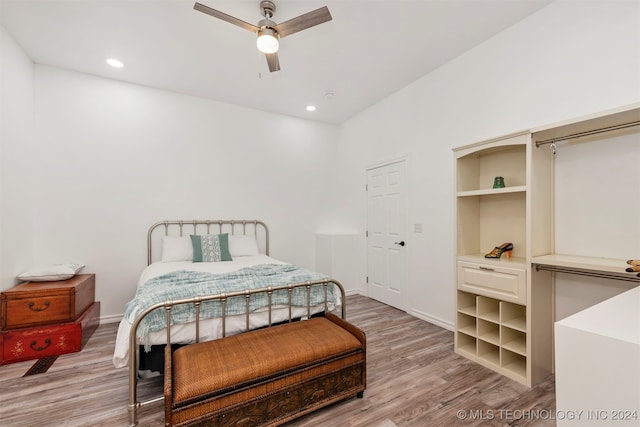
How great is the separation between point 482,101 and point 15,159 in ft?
15.5

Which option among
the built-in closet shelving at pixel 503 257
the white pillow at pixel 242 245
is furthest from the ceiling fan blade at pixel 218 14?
the white pillow at pixel 242 245

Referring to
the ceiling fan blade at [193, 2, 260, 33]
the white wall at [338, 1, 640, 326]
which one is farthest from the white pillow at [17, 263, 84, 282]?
the white wall at [338, 1, 640, 326]

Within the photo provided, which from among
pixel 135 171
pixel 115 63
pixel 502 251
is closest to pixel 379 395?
pixel 502 251

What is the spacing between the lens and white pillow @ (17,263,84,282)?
2.70 metres

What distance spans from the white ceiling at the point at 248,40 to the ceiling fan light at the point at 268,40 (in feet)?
0.90

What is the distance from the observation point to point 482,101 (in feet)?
9.19

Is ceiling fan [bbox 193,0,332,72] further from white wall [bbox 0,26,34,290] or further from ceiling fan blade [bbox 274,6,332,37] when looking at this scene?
white wall [bbox 0,26,34,290]

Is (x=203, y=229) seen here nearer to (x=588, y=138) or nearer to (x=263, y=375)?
(x=263, y=375)

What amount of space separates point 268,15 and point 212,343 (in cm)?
257

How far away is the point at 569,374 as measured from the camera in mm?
981

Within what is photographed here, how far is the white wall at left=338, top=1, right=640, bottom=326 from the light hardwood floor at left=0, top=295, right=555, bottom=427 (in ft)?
3.24

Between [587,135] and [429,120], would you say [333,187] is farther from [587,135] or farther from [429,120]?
[587,135]

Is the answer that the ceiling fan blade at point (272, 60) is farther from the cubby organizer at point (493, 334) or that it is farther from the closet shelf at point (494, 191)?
the cubby organizer at point (493, 334)

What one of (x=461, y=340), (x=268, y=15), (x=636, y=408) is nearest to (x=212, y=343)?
(x=636, y=408)
